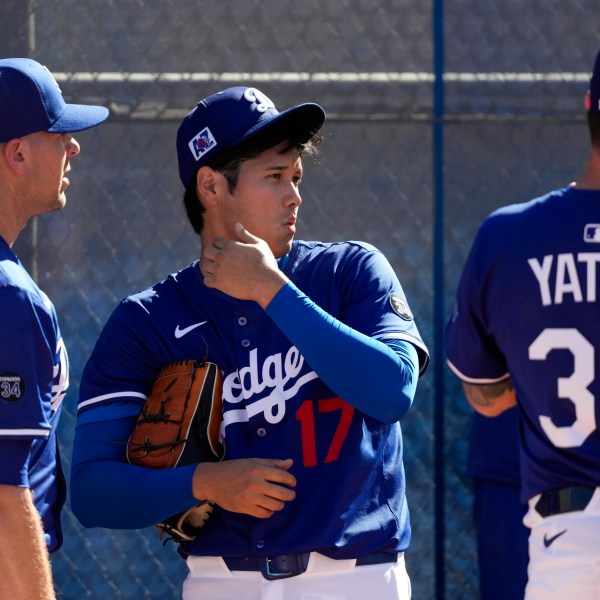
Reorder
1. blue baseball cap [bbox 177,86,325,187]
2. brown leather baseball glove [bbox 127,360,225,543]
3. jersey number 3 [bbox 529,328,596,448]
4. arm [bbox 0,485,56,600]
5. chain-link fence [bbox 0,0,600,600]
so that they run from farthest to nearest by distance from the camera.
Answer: chain-link fence [bbox 0,0,600,600] < blue baseball cap [bbox 177,86,325,187] < brown leather baseball glove [bbox 127,360,225,543] < jersey number 3 [bbox 529,328,596,448] < arm [bbox 0,485,56,600]

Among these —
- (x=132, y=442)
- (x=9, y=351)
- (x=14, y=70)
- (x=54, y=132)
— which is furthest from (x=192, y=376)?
(x=14, y=70)

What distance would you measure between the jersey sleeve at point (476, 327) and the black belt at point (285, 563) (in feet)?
1.45

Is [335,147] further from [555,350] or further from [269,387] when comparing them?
[555,350]

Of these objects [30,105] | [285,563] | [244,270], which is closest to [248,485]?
[285,563]

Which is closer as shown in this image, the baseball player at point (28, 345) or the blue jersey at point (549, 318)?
the baseball player at point (28, 345)

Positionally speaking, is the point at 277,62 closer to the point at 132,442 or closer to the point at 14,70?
the point at 14,70

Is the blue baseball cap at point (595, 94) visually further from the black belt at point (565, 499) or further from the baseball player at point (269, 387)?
the black belt at point (565, 499)

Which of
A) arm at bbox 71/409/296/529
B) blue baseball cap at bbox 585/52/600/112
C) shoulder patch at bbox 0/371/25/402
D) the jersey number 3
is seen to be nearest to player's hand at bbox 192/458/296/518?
arm at bbox 71/409/296/529

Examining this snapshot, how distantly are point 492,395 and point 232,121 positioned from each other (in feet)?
2.85

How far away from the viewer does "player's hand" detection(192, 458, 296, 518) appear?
249cm

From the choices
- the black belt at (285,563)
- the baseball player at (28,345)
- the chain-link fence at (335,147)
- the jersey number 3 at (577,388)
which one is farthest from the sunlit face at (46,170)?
the chain-link fence at (335,147)

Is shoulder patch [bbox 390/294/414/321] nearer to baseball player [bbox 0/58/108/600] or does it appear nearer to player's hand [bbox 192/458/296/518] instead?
player's hand [bbox 192/458/296/518]

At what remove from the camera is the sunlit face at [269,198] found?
110 inches

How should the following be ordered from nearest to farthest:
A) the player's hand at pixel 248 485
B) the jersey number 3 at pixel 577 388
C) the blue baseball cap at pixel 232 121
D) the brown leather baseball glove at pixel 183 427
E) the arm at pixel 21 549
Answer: the arm at pixel 21 549 → the jersey number 3 at pixel 577 388 → the player's hand at pixel 248 485 → the brown leather baseball glove at pixel 183 427 → the blue baseball cap at pixel 232 121
